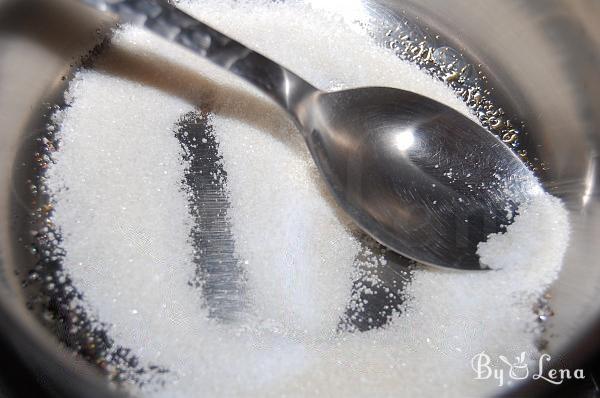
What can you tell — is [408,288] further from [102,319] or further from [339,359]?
[102,319]

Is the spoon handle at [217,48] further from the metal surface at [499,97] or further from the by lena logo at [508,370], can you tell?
the by lena logo at [508,370]

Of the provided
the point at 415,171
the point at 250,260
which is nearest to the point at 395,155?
the point at 415,171

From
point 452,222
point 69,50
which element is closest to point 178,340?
point 452,222

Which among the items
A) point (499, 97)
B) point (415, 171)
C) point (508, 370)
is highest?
point (499, 97)

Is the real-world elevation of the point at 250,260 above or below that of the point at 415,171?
below

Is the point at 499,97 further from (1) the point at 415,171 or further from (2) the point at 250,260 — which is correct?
(2) the point at 250,260

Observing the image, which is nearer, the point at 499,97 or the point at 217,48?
the point at 217,48
